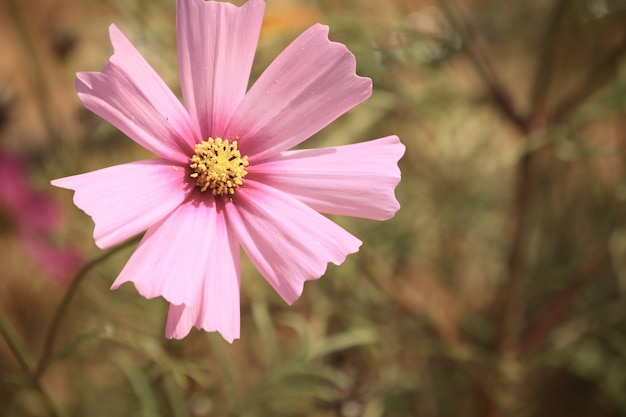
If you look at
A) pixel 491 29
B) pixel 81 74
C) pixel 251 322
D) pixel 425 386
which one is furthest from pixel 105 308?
pixel 491 29

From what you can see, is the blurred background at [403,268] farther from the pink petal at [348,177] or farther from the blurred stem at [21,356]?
the pink petal at [348,177]

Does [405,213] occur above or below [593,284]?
above

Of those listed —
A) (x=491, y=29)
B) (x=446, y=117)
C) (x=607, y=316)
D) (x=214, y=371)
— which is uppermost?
(x=491, y=29)

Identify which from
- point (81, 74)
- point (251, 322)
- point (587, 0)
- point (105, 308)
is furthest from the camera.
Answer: point (251, 322)

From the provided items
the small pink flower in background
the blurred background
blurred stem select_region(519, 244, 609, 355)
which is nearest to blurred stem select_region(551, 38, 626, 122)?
the blurred background

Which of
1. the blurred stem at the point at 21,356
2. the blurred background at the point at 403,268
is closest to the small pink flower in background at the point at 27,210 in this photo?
the blurred background at the point at 403,268

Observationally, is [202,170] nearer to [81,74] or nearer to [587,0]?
[81,74]

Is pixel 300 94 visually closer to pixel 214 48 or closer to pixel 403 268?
pixel 214 48

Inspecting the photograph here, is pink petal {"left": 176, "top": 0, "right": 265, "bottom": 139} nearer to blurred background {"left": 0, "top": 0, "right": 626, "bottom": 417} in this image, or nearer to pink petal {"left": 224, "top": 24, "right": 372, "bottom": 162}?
pink petal {"left": 224, "top": 24, "right": 372, "bottom": 162}
